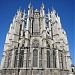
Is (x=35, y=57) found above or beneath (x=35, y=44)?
beneath

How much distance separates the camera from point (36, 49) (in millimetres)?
39188

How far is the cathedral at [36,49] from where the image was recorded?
1419 inches

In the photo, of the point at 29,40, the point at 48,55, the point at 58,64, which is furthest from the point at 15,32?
the point at 58,64

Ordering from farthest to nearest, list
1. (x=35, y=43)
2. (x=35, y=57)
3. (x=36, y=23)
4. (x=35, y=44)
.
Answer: (x=36, y=23) → (x=35, y=43) → (x=35, y=44) → (x=35, y=57)

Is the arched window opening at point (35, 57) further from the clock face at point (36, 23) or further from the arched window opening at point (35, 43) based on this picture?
the clock face at point (36, 23)

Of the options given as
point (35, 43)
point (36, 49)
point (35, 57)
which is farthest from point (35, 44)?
point (35, 57)

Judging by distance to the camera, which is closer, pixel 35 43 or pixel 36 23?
pixel 35 43

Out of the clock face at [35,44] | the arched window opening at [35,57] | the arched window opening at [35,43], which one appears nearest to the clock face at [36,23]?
the arched window opening at [35,43]

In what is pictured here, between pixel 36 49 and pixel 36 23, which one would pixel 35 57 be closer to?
pixel 36 49

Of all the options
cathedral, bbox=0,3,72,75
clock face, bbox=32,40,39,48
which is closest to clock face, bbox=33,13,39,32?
cathedral, bbox=0,3,72,75

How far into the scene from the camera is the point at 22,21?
45.6 meters

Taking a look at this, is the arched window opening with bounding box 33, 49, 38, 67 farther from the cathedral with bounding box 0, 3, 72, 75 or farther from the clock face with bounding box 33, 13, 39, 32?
the clock face with bounding box 33, 13, 39, 32

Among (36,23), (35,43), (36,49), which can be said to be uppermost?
(36,23)

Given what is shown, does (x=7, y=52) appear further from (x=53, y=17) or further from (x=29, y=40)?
(x=53, y=17)
